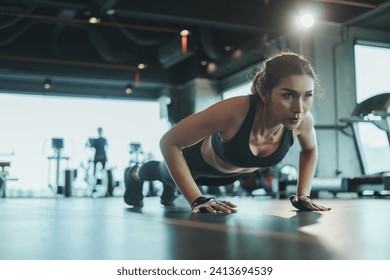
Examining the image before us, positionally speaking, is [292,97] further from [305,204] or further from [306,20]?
[306,20]

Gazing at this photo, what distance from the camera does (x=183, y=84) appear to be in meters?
8.82

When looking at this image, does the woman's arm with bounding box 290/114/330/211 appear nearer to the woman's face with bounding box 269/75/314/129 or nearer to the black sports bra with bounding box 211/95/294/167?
the black sports bra with bounding box 211/95/294/167

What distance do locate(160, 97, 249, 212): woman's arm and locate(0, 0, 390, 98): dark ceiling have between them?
3875 millimetres

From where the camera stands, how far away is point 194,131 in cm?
136

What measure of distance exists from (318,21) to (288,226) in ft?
15.9

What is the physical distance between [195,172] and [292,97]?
1.89ft

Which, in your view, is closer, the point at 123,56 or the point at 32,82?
the point at 123,56

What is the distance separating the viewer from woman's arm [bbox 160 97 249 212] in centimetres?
134

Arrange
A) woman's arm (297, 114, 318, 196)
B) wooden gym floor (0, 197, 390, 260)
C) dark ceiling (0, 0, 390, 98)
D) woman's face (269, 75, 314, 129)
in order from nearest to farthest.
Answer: wooden gym floor (0, 197, 390, 260)
woman's face (269, 75, 314, 129)
woman's arm (297, 114, 318, 196)
dark ceiling (0, 0, 390, 98)

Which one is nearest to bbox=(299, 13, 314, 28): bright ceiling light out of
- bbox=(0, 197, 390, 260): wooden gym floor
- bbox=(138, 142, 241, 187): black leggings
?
bbox=(138, 142, 241, 187): black leggings

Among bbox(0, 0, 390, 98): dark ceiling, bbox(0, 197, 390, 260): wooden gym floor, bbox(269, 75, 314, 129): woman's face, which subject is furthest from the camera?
bbox(0, 0, 390, 98): dark ceiling

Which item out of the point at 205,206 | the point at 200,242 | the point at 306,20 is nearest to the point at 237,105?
the point at 205,206
